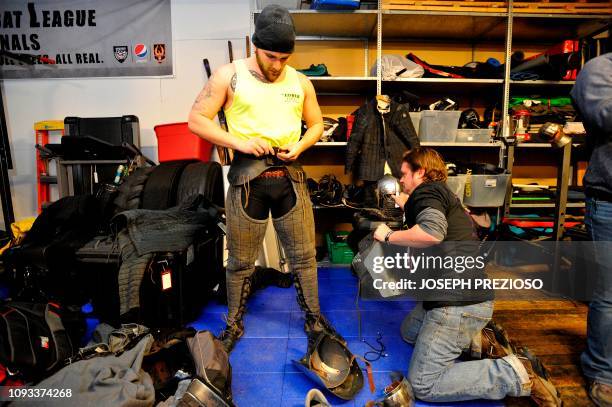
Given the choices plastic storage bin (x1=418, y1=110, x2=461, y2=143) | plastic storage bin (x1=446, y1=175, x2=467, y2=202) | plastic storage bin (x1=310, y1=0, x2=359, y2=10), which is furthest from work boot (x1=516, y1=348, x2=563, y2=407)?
plastic storage bin (x1=310, y1=0, x2=359, y2=10)

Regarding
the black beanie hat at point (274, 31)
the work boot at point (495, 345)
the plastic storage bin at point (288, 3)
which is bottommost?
the work boot at point (495, 345)

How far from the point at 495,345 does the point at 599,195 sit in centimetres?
79

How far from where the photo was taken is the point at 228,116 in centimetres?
177

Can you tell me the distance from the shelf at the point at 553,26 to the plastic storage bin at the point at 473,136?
1038 mm

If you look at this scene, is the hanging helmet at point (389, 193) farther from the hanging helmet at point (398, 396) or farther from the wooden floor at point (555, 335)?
the hanging helmet at point (398, 396)

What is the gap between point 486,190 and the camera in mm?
3082

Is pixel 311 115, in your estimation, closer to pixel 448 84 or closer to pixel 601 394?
pixel 601 394

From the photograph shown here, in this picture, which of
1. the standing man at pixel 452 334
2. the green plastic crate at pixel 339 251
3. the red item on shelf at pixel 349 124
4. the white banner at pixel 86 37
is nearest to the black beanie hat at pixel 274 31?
the standing man at pixel 452 334

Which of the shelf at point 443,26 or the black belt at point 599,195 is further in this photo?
the shelf at point 443,26

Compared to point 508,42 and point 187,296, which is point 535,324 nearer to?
point 187,296

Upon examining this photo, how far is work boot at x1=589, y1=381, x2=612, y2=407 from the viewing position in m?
1.42

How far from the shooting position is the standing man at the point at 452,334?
139 centimetres

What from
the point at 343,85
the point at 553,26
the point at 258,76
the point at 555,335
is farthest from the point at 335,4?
the point at 555,335

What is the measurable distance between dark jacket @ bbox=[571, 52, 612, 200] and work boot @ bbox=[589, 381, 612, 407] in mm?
784
